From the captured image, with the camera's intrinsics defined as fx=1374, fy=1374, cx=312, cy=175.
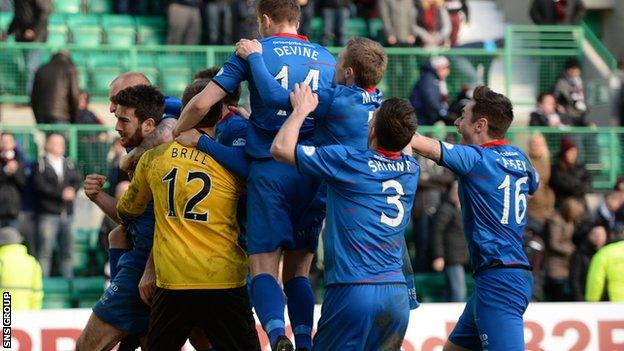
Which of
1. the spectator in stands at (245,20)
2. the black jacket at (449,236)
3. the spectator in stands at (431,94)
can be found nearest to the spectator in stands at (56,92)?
the spectator in stands at (245,20)

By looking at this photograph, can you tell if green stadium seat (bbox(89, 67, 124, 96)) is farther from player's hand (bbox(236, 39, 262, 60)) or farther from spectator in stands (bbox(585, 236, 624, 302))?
player's hand (bbox(236, 39, 262, 60))

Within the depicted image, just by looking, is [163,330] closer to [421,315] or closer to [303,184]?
[303,184]

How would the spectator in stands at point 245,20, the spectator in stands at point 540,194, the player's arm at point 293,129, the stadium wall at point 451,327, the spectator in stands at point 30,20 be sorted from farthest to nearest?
1. the spectator in stands at point 245,20
2. the spectator in stands at point 30,20
3. the spectator in stands at point 540,194
4. the stadium wall at point 451,327
5. the player's arm at point 293,129

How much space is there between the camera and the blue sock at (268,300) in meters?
8.68

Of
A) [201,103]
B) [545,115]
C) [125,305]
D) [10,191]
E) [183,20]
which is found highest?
[183,20]

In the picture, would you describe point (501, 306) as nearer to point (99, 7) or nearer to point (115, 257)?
point (115, 257)

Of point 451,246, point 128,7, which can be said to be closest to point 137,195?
point 451,246

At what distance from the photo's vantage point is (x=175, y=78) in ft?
61.3

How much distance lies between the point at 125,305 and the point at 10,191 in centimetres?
708

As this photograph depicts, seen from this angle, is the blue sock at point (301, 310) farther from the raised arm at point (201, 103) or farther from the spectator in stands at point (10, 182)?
the spectator in stands at point (10, 182)

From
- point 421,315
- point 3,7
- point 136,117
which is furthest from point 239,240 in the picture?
point 3,7

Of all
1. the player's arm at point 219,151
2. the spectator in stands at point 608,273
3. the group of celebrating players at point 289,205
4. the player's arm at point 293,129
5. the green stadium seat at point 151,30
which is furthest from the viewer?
the green stadium seat at point 151,30

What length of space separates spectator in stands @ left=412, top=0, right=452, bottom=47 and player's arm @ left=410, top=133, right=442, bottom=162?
11.2m

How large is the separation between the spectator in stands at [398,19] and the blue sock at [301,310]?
11.1m
